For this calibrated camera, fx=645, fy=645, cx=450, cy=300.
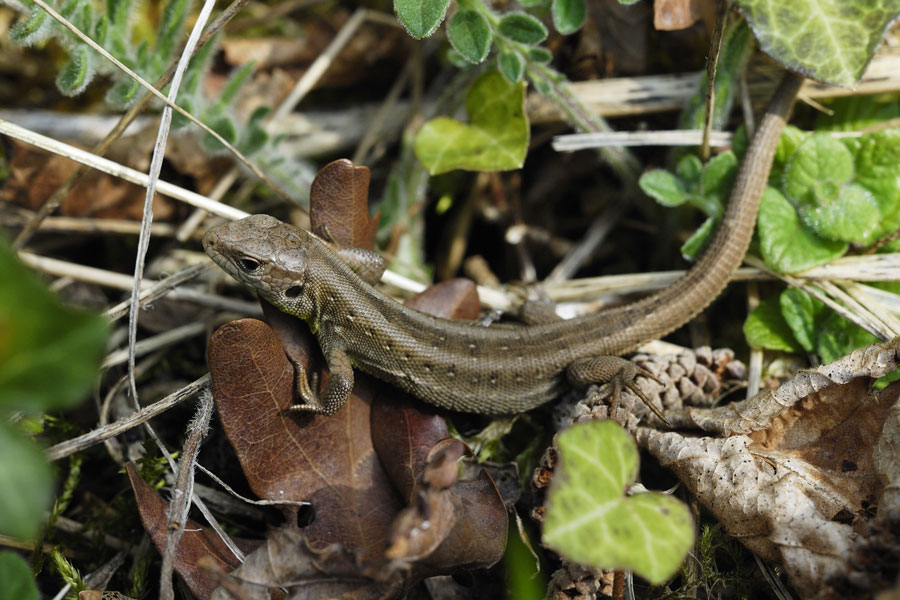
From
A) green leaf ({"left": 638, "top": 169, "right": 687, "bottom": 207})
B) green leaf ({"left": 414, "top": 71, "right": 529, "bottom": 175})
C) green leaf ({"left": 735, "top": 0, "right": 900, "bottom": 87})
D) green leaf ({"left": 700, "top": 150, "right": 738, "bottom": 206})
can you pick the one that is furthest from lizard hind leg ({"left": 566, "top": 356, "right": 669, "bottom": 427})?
green leaf ({"left": 735, "top": 0, "right": 900, "bottom": 87})

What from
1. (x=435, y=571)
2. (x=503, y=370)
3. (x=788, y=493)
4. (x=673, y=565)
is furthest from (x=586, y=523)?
(x=503, y=370)

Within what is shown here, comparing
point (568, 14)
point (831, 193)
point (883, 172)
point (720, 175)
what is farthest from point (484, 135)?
point (883, 172)

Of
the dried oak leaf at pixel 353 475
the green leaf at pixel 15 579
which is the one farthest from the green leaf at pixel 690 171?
the green leaf at pixel 15 579

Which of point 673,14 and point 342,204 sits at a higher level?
point 673,14

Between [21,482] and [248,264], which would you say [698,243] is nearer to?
[248,264]

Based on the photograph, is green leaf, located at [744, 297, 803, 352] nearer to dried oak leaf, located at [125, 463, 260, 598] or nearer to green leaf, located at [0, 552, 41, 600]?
dried oak leaf, located at [125, 463, 260, 598]
